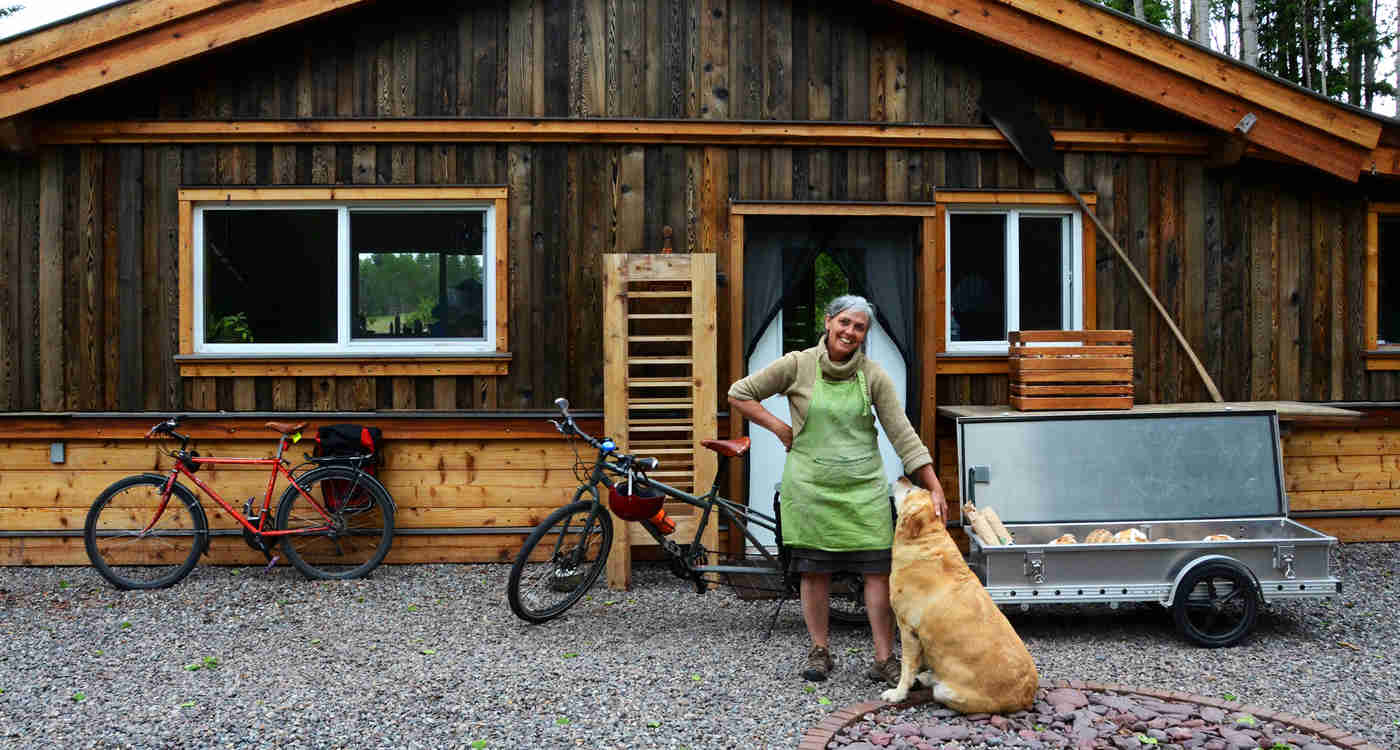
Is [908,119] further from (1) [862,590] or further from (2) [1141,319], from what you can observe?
(1) [862,590]

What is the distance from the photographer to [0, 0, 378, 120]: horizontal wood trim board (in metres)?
6.86

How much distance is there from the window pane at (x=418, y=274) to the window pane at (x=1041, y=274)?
400 cm

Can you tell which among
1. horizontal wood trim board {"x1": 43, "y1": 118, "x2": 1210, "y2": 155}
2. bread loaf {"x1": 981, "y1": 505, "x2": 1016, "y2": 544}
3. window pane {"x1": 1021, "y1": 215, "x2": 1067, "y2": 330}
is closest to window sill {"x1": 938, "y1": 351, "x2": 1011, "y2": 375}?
window pane {"x1": 1021, "y1": 215, "x2": 1067, "y2": 330}

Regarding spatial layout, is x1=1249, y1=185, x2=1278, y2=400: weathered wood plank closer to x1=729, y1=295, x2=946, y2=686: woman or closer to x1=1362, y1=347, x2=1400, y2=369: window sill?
x1=1362, y1=347, x2=1400, y2=369: window sill

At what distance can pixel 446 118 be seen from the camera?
24.3ft

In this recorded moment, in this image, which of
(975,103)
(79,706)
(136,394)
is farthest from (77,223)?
(975,103)

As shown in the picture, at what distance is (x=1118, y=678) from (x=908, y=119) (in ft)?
14.0

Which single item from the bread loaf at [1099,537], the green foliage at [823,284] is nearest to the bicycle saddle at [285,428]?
the green foliage at [823,284]

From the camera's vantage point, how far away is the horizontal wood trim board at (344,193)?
7.38 m

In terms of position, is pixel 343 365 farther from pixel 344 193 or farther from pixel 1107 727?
pixel 1107 727

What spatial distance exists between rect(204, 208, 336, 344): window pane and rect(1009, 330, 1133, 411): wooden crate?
4.79 meters

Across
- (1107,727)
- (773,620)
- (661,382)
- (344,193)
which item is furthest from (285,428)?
(1107,727)

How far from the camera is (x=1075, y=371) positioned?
22.0 ft

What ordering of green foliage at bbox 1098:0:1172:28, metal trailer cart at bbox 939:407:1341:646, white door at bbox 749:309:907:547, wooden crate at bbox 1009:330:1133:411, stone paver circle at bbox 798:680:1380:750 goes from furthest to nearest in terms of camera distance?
green foliage at bbox 1098:0:1172:28 → white door at bbox 749:309:907:547 → wooden crate at bbox 1009:330:1133:411 → metal trailer cart at bbox 939:407:1341:646 → stone paver circle at bbox 798:680:1380:750
